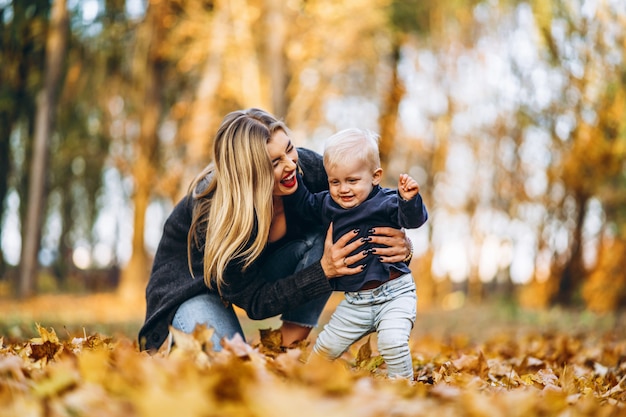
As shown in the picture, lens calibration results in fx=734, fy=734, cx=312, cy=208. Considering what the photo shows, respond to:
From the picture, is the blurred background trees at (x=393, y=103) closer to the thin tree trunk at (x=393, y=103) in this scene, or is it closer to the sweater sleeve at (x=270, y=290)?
the thin tree trunk at (x=393, y=103)

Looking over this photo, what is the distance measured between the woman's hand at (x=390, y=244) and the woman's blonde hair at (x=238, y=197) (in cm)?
53

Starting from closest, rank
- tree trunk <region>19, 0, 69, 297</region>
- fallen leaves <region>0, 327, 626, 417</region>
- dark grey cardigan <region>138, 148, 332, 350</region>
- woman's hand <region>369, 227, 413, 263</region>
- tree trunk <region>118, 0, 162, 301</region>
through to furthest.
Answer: fallen leaves <region>0, 327, 626, 417</region> → woman's hand <region>369, 227, 413, 263</region> → dark grey cardigan <region>138, 148, 332, 350</region> → tree trunk <region>19, 0, 69, 297</region> → tree trunk <region>118, 0, 162, 301</region>

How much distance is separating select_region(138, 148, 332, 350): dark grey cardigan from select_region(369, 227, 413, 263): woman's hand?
0.32m

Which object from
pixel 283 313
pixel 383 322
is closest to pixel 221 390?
pixel 383 322

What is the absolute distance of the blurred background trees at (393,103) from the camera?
12086 millimetres

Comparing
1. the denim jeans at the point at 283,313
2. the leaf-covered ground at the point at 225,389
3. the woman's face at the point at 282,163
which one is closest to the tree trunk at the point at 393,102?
the denim jeans at the point at 283,313

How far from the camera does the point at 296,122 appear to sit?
13414 mm

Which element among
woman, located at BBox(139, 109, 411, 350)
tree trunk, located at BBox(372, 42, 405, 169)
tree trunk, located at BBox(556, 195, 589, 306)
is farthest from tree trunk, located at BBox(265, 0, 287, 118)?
woman, located at BBox(139, 109, 411, 350)

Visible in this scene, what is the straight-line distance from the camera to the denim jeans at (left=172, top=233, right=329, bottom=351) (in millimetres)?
3568

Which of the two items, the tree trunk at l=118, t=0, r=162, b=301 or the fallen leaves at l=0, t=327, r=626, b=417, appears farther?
Result: the tree trunk at l=118, t=0, r=162, b=301

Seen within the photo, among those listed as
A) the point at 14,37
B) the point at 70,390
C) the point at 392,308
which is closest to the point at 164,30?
the point at 14,37

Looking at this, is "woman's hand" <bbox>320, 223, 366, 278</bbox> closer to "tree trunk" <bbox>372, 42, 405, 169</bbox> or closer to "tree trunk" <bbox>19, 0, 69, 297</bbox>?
"tree trunk" <bbox>19, 0, 69, 297</bbox>

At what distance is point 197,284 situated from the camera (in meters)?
3.63

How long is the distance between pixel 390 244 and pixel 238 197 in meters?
0.74
